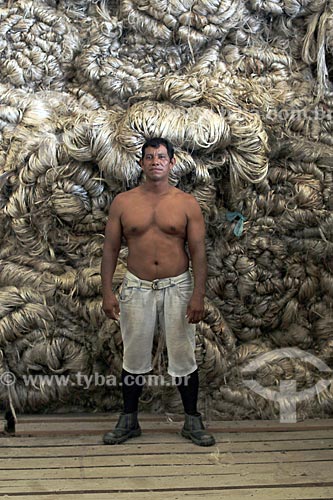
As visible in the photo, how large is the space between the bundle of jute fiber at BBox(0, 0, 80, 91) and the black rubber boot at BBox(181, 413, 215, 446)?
172 centimetres

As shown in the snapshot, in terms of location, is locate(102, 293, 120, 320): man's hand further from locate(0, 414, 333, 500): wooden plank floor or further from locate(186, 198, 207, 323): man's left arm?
locate(0, 414, 333, 500): wooden plank floor

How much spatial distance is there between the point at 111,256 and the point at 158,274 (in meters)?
0.21

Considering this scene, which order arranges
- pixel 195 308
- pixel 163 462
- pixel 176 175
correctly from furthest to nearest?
pixel 176 175
pixel 195 308
pixel 163 462

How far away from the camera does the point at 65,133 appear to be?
316 centimetres

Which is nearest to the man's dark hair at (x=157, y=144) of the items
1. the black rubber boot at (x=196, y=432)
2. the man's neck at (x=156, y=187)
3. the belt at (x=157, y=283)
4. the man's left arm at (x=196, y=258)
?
the man's neck at (x=156, y=187)

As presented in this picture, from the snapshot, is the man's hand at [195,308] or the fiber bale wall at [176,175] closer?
the man's hand at [195,308]

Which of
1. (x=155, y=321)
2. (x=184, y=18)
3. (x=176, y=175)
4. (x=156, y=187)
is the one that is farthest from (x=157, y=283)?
(x=184, y=18)

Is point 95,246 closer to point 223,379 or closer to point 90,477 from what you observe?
point 223,379

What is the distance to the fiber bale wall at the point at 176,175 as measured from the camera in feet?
10.3

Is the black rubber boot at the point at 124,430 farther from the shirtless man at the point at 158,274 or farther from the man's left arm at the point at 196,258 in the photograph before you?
the man's left arm at the point at 196,258

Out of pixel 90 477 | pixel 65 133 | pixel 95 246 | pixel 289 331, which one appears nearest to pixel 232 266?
pixel 289 331

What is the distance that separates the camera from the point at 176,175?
308 centimetres

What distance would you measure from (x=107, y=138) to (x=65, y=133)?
0.22 meters

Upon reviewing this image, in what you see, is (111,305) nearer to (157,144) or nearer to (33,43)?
(157,144)
